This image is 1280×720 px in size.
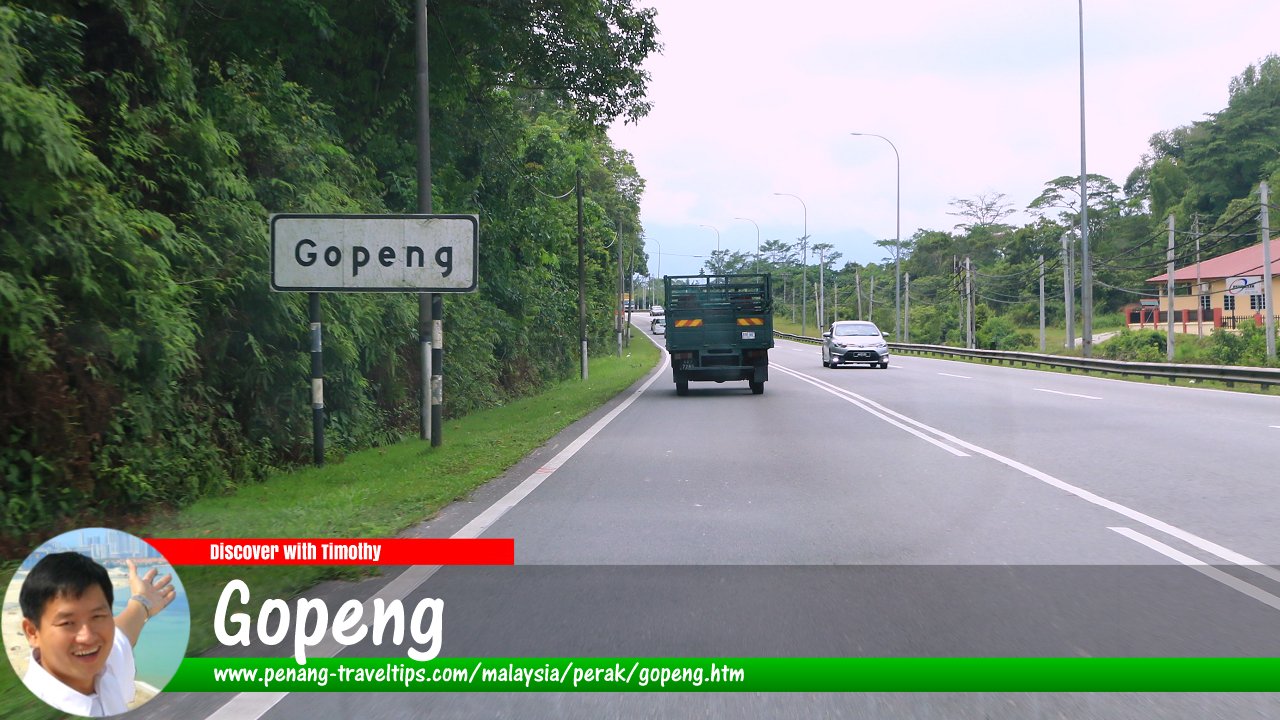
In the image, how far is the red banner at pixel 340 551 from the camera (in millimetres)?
6543

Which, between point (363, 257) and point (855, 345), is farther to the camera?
point (855, 345)

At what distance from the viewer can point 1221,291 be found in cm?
7262

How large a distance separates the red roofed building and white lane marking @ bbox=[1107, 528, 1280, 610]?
60.0m

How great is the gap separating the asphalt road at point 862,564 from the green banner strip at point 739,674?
11 centimetres

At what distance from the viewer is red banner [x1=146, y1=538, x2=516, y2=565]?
258 inches

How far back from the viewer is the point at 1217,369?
Answer: 86.0 feet

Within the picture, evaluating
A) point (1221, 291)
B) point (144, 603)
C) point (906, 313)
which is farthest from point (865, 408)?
point (1221, 291)

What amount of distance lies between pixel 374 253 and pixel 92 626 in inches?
387

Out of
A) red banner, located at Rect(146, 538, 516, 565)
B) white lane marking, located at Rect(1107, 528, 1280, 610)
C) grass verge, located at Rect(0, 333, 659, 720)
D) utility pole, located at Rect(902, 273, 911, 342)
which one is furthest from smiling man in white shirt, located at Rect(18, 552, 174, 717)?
utility pole, located at Rect(902, 273, 911, 342)

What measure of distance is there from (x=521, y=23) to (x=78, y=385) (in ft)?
46.0

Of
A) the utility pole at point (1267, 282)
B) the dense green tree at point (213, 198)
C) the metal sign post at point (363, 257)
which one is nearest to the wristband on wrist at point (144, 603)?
the dense green tree at point (213, 198)

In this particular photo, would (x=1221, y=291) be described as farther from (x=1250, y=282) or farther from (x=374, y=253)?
(x=374, y=253)

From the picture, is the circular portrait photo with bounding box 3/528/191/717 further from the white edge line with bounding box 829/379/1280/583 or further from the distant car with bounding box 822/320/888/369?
the distant car with bounding box 822/320/888/369

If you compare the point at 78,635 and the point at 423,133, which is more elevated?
the point at 423,133
